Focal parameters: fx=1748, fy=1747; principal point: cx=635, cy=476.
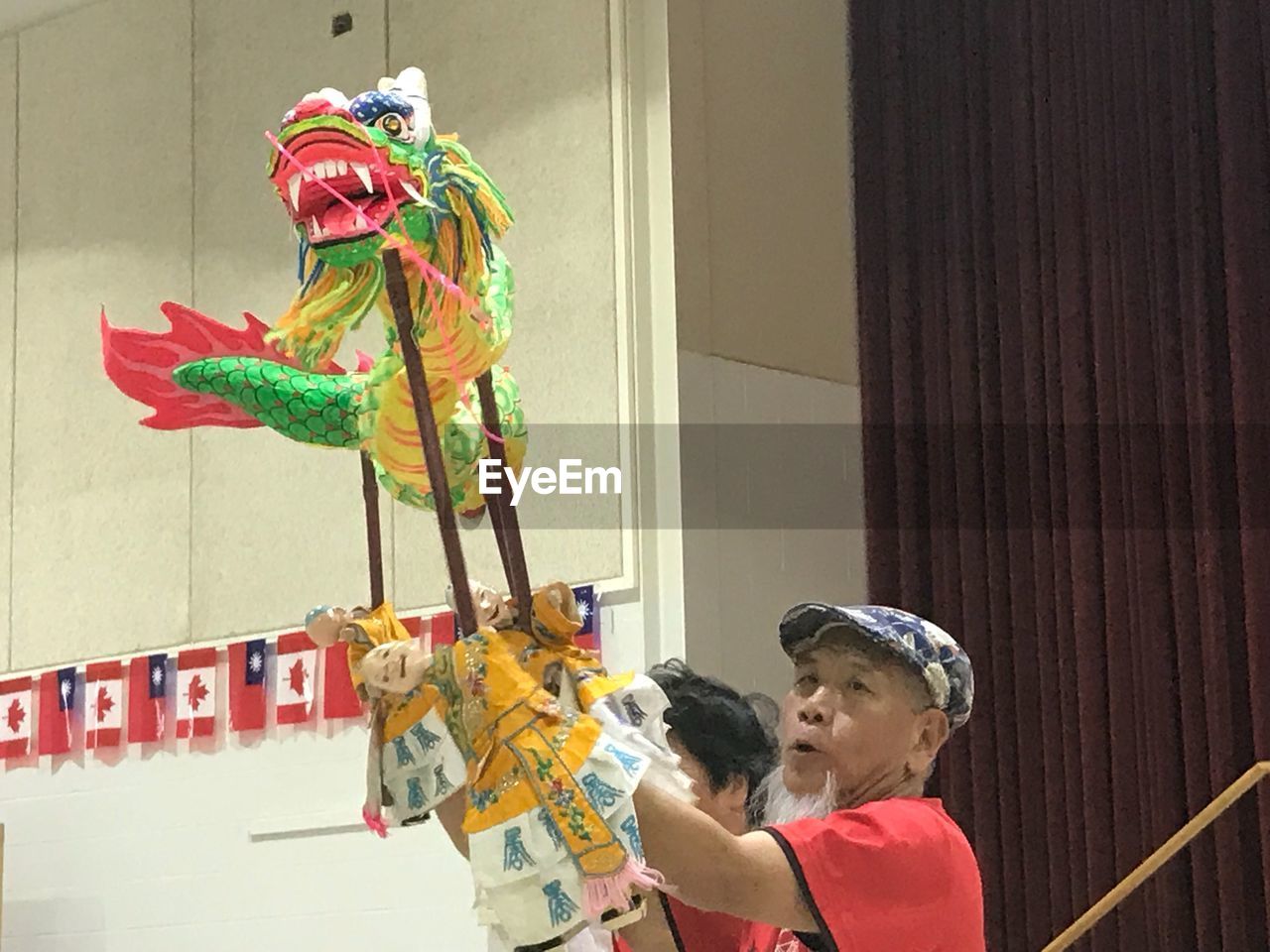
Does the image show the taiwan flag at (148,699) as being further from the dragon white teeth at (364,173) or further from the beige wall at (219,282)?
the dragon white teeth at (364,173)

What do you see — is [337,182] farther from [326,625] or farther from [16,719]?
[16,719]

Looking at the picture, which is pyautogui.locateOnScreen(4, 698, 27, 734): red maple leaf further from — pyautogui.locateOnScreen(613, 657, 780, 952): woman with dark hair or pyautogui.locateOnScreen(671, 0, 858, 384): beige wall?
pyautogui.locateOnScreen(613, 657, 780, 952): woman with dark hair

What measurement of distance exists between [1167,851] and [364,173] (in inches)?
98.4

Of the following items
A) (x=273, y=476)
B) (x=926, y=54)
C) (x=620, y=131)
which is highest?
(x=926, y=54)

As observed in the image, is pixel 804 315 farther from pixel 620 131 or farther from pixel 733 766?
pixel 733 766

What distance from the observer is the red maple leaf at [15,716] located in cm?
421

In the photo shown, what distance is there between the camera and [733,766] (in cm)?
226

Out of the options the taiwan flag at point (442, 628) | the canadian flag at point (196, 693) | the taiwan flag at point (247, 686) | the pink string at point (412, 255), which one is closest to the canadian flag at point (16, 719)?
the canadian flag at point (196, 693)

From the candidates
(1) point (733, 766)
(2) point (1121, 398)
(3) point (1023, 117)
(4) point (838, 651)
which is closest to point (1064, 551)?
(2) point (1121, 398)

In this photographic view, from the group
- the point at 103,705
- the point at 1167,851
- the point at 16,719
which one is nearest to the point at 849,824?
the point at 1167,851

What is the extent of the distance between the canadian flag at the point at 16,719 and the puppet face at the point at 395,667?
3075 millimetres

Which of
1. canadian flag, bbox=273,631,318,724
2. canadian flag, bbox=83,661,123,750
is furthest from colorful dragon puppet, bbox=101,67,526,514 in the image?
canadian flag, bbox=83,661,123,750

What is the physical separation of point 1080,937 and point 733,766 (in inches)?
69.3

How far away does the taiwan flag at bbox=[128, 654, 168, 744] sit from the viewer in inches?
156
